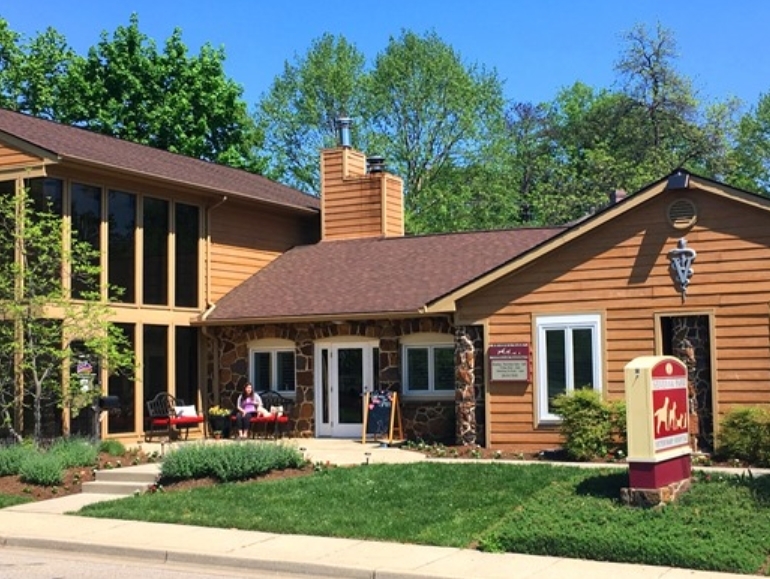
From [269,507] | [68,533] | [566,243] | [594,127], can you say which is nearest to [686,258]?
[566,243]

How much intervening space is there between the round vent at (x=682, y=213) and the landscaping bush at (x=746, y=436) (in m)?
3.14

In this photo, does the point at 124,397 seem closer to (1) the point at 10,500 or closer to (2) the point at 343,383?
(2) the point at 343,383

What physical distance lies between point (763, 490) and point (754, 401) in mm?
4641

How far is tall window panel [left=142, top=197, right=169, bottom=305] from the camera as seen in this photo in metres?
21.9

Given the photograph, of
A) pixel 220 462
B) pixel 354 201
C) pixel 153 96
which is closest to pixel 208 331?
pixel 354 201

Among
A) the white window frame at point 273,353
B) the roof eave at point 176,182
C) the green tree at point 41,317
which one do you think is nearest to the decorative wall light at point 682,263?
the white window frame at point 273,353

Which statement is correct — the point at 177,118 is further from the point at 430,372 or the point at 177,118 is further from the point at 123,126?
the point at 430,372

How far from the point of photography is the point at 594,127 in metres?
46.9

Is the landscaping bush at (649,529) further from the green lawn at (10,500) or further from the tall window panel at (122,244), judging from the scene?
the tall window panel at (122,244)

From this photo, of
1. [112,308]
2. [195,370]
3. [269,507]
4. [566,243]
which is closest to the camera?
[269,507]

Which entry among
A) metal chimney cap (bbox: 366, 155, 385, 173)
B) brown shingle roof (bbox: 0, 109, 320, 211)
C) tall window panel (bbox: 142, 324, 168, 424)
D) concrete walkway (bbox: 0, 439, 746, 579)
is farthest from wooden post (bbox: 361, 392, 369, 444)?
metal chimney cap (bbox: 366, 155, 385, 173)

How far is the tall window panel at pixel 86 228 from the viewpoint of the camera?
20156 mm

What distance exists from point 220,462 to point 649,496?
640cm

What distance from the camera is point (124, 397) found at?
2100cm
